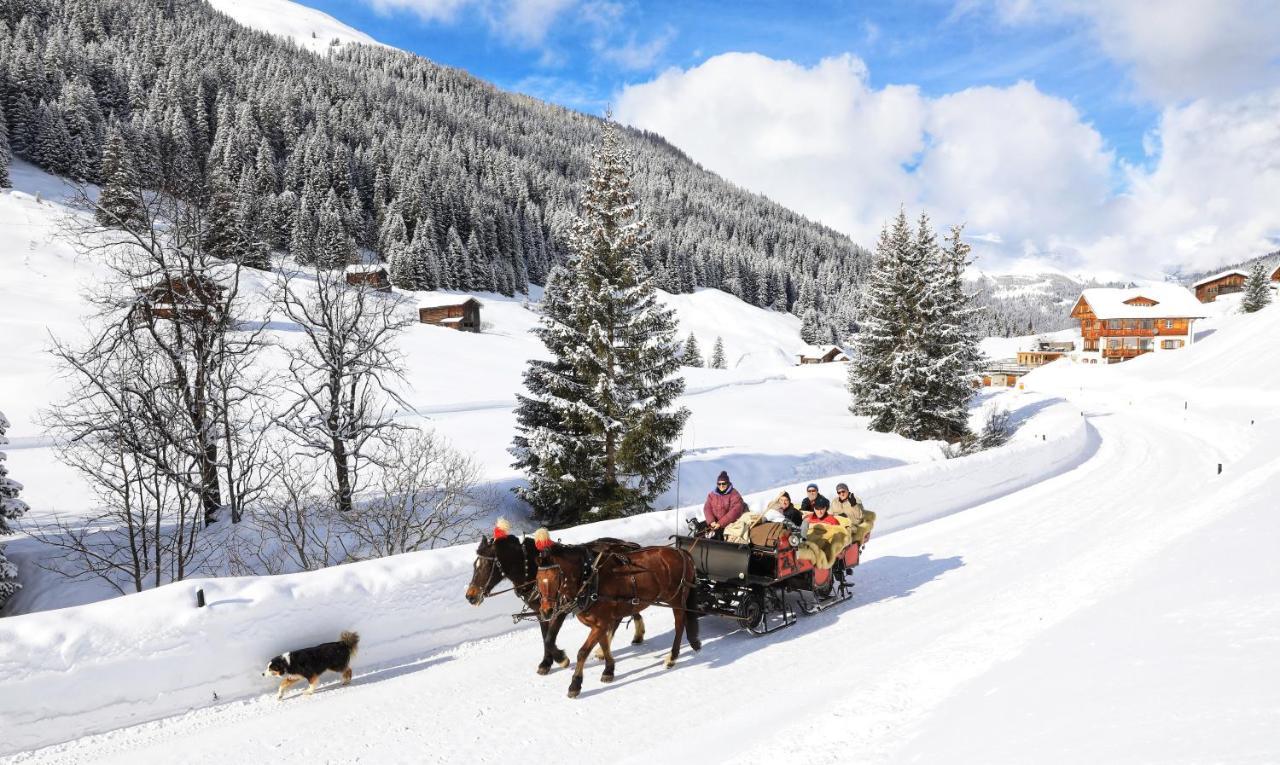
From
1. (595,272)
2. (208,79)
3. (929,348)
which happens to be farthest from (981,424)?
(208,79)

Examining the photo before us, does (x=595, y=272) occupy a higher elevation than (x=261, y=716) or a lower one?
higher

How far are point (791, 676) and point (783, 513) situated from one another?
112 inches

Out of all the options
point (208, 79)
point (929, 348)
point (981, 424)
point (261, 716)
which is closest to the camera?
point (261, 716)

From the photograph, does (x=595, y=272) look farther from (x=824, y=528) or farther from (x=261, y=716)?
(x=261, y=716)

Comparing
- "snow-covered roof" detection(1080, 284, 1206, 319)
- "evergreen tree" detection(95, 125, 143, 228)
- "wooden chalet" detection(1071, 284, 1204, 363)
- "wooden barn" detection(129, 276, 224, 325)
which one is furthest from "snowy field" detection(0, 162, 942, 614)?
"snow-covered roof" detection(1080, 284, 1206, 319)

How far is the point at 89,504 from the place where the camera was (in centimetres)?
1930

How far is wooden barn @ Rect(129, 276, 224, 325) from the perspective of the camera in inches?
581

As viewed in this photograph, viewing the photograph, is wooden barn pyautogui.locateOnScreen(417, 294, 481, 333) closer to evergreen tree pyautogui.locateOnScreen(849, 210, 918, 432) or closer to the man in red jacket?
evergreen tree pyautogui.locateOnScreen(849, 210, 918, 432)

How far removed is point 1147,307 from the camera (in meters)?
68.1

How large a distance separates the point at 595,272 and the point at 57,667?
14.3 m

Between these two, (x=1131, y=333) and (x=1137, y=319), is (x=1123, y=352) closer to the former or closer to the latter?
(x=1131, y=333)

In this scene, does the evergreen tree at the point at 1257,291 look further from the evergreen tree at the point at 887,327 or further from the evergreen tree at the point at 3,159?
the evergreen tree at the point at 3,159

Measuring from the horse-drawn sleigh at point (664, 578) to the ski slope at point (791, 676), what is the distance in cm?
36

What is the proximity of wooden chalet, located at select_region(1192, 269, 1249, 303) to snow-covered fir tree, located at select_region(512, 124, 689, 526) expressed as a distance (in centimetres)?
11203
